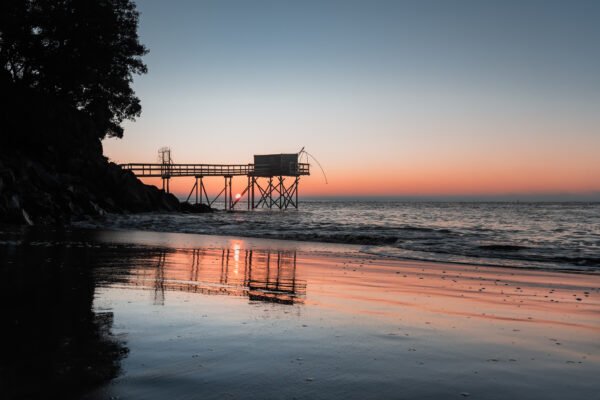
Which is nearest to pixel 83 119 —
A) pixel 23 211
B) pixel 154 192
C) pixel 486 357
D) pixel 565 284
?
pixel 154 192

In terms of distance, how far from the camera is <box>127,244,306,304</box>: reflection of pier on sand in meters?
7.41

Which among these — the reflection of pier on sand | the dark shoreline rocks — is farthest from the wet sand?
the dark shoreline rocks

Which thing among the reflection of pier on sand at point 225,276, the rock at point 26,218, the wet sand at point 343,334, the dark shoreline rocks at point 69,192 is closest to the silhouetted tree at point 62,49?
the dark shoreline rocks at point 69,192

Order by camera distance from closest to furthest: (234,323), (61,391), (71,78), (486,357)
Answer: (61,391), (486,357), (234,323), (71,78)

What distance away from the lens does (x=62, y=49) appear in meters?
35.8

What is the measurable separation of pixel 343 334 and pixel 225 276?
4501 mm

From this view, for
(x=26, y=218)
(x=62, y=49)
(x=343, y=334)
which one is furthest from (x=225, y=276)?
(x=62, y=49)

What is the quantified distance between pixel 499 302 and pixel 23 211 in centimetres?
2170

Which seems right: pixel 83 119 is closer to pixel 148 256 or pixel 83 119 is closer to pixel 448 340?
pixel 148 256

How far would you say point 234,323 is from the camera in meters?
5.30

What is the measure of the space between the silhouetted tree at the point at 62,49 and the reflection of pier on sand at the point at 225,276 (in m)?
27.9

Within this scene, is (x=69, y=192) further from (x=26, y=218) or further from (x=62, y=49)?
(x=62, y=49)

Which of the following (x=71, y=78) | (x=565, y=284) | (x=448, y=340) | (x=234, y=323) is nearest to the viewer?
(x=448, y=340)

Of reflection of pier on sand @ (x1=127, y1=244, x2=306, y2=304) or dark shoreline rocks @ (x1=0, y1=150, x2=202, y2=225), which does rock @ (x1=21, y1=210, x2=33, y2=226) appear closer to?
dark shoreline rocks @ (x1=0, y1=150, x2=202, y2=225)
